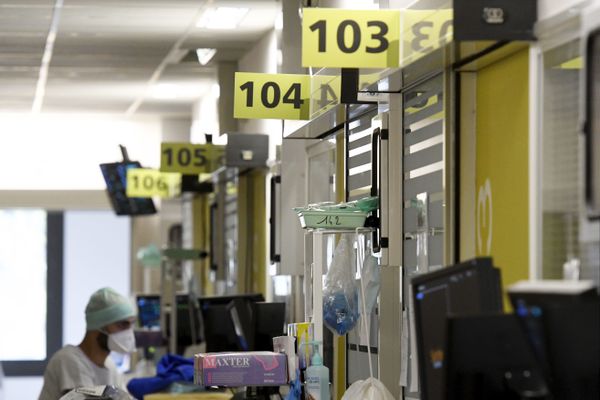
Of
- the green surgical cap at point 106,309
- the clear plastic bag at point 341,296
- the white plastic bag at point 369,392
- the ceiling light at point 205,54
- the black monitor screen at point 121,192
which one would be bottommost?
the white plastic bag at point 369,392

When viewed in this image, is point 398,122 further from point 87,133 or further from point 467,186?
point 87,133

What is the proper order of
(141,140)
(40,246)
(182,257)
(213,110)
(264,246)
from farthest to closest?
1. (40,246)
2. (141,140)
3. (213,110)
4. (182,257)
5. (264,246)

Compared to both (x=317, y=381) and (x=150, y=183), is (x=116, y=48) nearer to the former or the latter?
(x=150, y=183)

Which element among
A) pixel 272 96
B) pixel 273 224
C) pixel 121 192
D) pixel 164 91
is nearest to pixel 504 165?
pixel 272 96

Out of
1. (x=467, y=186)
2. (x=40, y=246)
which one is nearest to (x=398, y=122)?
(x=467, y=186)

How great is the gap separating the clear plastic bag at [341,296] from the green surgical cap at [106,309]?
2169 mm

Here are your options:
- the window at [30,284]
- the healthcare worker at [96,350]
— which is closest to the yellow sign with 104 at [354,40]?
the healthcare worker at [96,350]

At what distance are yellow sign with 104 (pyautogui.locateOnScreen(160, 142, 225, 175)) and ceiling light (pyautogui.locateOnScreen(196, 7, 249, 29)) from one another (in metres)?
1.18

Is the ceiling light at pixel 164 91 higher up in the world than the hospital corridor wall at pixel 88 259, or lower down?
higher up

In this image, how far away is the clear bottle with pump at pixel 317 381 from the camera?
16.1 feet

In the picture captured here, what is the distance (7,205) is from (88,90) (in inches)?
159

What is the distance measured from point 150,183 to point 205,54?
2.68 m

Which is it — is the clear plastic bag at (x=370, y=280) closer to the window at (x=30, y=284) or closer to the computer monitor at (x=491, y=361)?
the computer monitor at (x=491, y=361)

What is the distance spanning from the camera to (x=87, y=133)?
16750 millimetres
